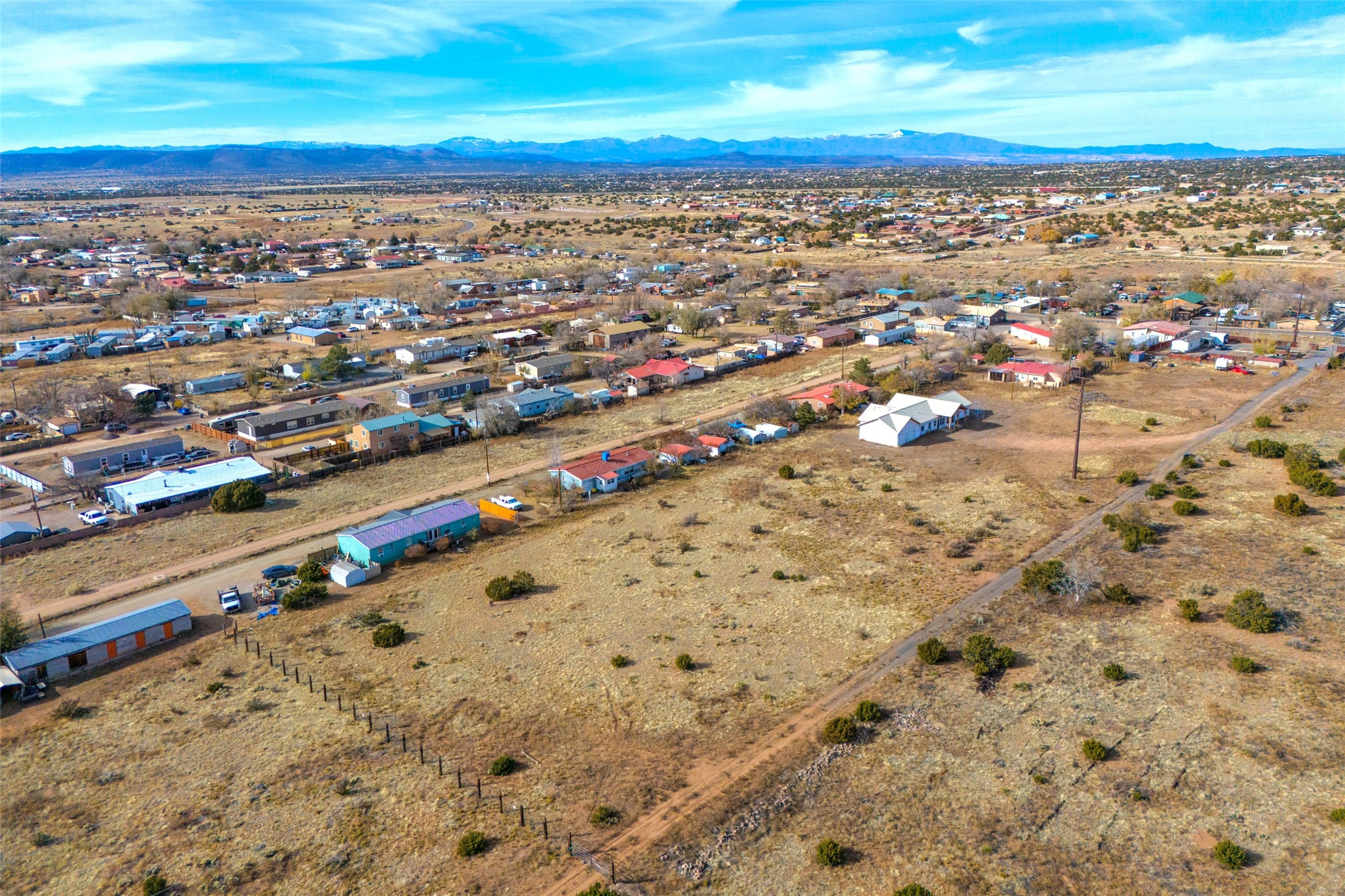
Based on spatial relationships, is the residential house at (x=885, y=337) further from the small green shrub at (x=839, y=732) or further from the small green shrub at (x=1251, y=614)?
the small green shrub at (x=839, y=732)

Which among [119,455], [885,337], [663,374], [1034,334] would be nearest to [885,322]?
[885,337]

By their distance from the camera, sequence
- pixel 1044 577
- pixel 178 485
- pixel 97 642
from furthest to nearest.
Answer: pixel 178 485 → pixel 1044 577 → pixel 97 642

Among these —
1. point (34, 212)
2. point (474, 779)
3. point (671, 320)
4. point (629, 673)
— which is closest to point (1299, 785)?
point (629, 673)

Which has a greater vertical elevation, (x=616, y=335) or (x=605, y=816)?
(x=616, y=335)

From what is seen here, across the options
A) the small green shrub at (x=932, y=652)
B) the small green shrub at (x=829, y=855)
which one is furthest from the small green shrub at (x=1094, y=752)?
the small green shrub at (x=829, y=855)

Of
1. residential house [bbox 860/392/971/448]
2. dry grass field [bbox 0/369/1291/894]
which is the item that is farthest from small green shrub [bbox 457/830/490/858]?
residential house [bbox 860/392/971/448]

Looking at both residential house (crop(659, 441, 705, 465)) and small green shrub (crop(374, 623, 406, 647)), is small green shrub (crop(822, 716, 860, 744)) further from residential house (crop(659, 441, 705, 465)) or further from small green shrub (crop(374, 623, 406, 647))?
residential house (crop(659, 441, 705, 465))

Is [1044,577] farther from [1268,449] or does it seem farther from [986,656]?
[1268,449]
